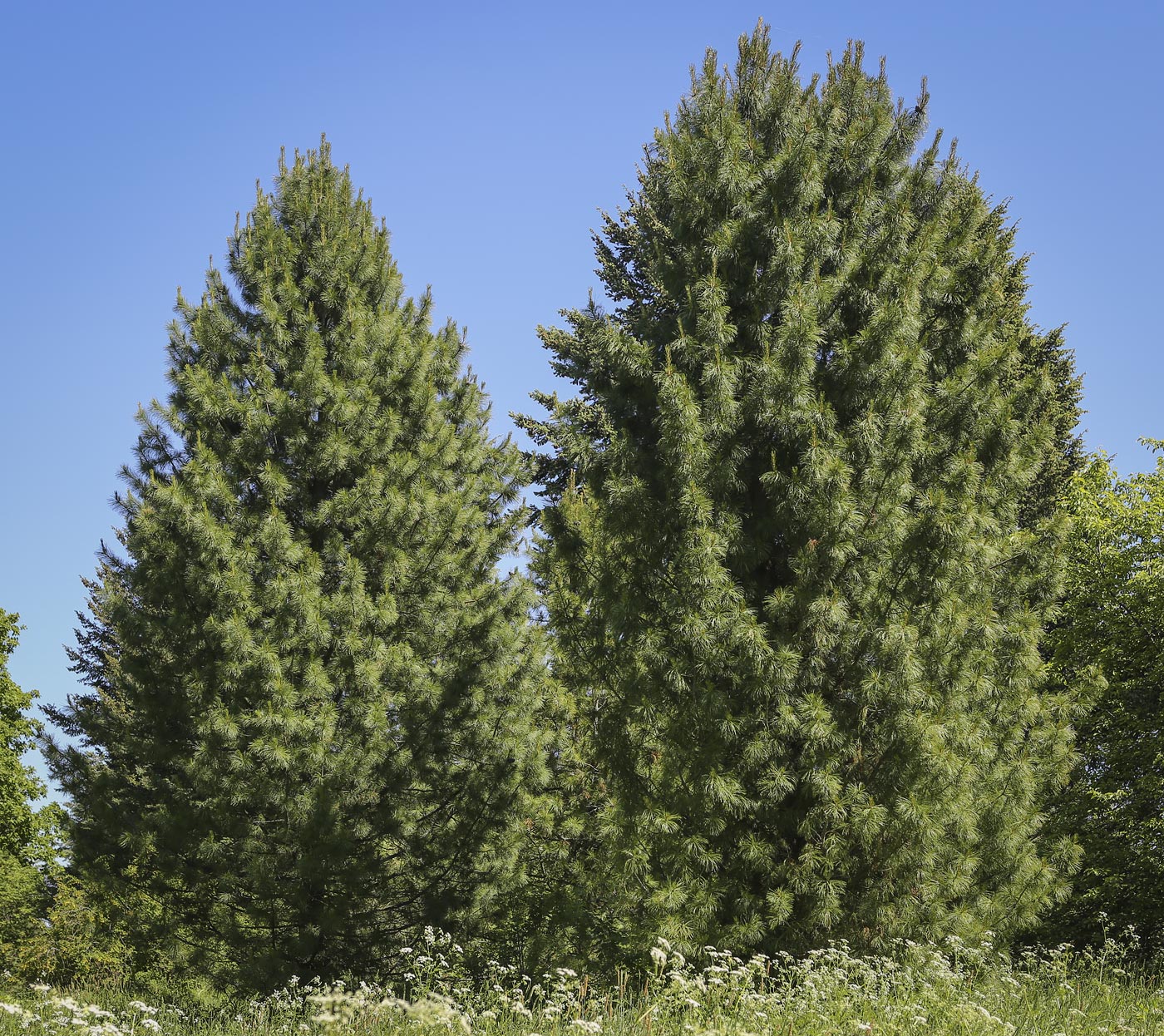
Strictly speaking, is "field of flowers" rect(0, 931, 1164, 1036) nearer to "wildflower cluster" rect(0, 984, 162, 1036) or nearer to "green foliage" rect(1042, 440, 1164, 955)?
"wildflower cluster" rect(0, 984, 162, 1036)

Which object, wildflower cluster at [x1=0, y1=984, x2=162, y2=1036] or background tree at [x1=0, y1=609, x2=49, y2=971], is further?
background tree at [x1=0, y1=609, x2=49, y2=971]

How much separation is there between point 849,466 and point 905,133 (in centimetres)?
414

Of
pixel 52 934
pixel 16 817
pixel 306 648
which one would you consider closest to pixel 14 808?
pixel 16 817

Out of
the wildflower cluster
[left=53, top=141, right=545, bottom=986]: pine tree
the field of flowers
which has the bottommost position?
the wildflower cluster

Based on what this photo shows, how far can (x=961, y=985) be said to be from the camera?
24.0ft

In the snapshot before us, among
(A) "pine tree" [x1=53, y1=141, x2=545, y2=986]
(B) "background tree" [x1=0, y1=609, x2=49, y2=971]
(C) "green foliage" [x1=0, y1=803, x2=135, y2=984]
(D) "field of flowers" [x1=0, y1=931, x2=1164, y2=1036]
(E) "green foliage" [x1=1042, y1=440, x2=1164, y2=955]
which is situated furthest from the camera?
(B) "background tree" [x1=0, y1=609, x2=49, y2=971]

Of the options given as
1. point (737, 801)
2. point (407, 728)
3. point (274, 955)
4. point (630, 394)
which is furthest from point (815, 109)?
point (274, 955)

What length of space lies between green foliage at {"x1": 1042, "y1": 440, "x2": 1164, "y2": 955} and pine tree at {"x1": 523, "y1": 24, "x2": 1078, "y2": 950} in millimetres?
4279

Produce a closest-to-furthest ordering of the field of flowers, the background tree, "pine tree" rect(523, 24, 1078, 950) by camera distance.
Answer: the field of flowers → "pine tree" rect(523, 24, 1078, 950) → the background tree

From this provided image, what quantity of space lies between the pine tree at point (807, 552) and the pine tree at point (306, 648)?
1823mm

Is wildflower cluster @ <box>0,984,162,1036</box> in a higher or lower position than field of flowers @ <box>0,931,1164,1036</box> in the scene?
Result: lower

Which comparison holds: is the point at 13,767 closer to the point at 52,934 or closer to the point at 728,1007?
the point at 52,934

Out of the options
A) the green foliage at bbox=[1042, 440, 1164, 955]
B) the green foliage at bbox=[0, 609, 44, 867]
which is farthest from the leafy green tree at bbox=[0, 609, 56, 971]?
the green foliage at bbox=[1042, 440, 1164, 955]

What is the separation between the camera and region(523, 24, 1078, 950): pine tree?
819 cm
